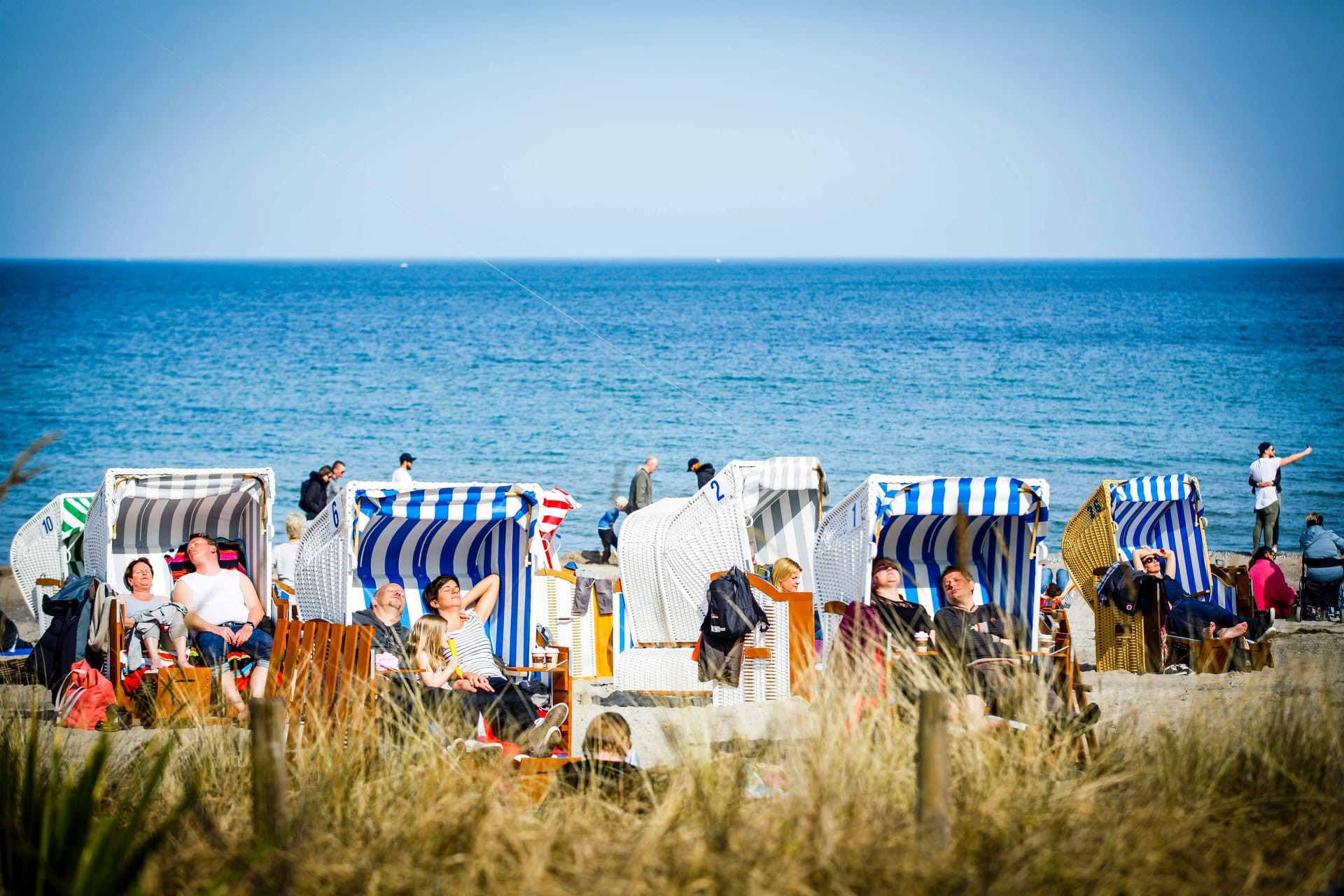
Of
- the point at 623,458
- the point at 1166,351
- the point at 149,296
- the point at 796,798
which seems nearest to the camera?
the point at 796,798

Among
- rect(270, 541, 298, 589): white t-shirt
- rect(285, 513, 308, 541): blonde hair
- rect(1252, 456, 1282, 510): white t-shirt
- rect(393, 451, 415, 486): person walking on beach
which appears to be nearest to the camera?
rect(270, 541, 298, 589): white t-shirt

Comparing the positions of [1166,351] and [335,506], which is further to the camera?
[1166,351]

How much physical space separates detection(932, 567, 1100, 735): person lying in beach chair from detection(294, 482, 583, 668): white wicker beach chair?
8.75ft

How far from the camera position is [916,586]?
899 cm

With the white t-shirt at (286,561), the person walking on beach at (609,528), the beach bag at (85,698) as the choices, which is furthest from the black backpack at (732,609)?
the person walking on beach at (609,528)

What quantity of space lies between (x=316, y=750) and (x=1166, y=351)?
5169cm

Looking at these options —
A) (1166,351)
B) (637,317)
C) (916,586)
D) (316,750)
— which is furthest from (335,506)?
(637,317)

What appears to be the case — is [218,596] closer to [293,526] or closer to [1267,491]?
[293,526]

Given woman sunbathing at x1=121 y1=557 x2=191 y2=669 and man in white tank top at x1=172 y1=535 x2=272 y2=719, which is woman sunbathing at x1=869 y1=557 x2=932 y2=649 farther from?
woman sunbathing at x1=121 y1=557 x2=191 y2=669

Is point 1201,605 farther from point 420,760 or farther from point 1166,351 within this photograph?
point 1166,351

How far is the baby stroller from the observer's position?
10.6 metres

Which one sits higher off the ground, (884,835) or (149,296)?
(149,296)

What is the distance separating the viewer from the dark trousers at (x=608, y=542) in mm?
14750

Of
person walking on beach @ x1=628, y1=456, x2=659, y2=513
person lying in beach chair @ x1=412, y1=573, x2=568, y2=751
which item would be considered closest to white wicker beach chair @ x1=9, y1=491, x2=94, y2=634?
person lying in beach chair @ x1=412, y1=573, x2=568, y2=751
